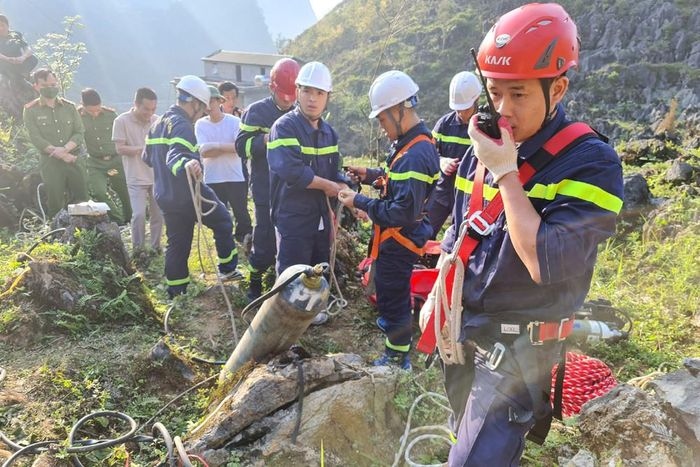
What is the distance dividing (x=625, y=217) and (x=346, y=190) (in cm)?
598

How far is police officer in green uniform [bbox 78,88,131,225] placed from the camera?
7039 mm

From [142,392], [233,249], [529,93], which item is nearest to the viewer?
[529,93]

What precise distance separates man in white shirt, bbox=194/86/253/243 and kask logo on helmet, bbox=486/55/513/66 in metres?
4.45

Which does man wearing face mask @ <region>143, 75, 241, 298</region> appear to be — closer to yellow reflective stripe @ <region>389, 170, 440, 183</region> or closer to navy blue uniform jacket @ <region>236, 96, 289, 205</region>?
navy blue uniform jacket @ <region>236, 96, 289, 205</region>

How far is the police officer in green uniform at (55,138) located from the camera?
6625mm

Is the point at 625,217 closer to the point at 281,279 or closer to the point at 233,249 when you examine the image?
the point at 233,249

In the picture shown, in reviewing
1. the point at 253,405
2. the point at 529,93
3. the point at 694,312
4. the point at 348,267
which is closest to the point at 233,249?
the point at 348,267

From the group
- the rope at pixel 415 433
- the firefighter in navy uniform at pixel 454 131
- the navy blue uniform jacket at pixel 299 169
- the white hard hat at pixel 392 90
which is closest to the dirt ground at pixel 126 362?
the rope at pixel 415 433

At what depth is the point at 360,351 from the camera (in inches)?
167

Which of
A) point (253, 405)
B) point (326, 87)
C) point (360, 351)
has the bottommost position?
point (360, 351)

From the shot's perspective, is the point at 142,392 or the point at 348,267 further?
the point at 348,267

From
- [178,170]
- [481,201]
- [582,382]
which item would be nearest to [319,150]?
[178,170]

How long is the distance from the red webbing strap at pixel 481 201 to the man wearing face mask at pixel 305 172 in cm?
194

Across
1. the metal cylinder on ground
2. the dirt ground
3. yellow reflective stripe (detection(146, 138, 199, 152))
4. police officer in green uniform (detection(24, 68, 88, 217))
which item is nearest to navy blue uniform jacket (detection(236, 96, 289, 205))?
yellow reflective stripe (detection(146, 138, 199, 152))
